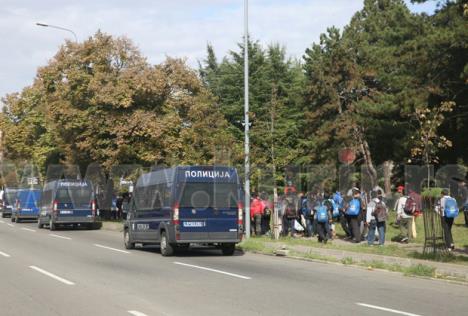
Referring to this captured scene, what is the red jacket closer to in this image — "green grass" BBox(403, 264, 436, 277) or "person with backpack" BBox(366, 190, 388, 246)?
"person with backpack" BBox(366, 190, 388, 246)

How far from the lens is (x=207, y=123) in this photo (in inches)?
1337

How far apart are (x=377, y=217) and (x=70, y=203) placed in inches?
715

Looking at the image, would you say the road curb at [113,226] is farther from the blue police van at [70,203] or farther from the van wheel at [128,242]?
the van wheel at [128,242]

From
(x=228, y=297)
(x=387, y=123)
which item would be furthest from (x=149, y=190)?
(x=387, y=123)

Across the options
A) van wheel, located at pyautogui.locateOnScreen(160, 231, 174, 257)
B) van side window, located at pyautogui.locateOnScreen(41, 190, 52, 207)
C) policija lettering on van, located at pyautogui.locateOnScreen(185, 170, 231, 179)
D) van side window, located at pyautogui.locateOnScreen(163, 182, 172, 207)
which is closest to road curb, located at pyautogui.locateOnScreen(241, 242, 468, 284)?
policija lettering on van, located at pyautogui.locateOnScreen(185, 170, 231, 179)

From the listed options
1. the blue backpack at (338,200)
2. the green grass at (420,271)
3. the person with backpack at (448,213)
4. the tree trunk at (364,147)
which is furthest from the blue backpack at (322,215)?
the tree trunk at (364,147)

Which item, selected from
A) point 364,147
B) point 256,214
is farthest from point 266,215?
point 364,147

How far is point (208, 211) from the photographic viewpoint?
18438mm

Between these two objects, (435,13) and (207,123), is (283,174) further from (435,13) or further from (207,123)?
(435,13)

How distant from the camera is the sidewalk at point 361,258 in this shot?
1371 centimetres

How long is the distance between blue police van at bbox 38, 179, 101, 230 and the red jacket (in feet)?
34.7

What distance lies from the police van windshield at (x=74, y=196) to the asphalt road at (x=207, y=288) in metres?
14.3

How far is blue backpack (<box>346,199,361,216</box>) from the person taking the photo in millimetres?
20562

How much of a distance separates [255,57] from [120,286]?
44.0 meters
